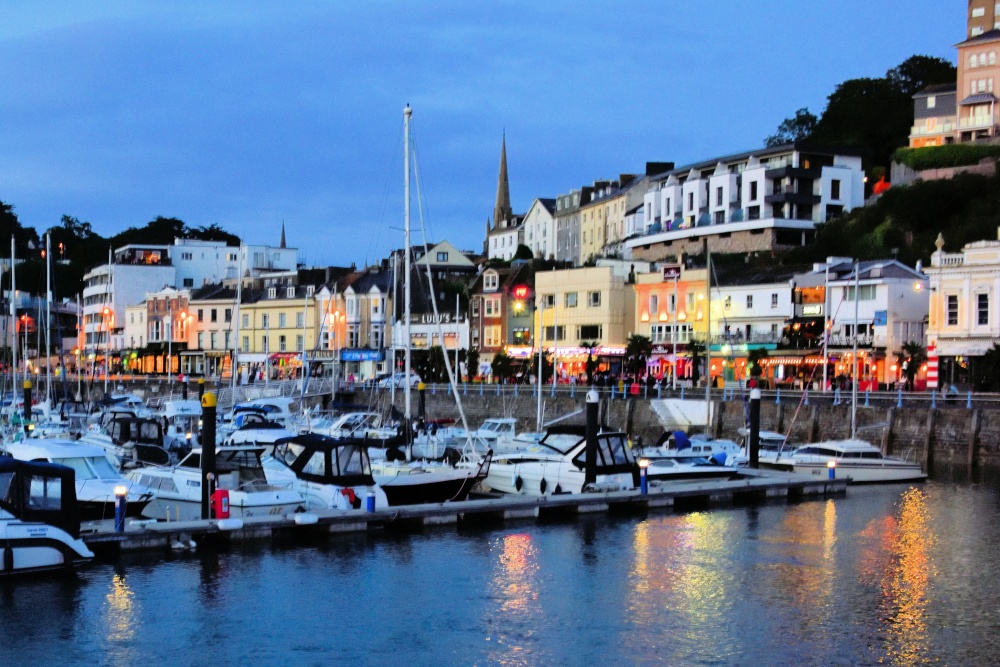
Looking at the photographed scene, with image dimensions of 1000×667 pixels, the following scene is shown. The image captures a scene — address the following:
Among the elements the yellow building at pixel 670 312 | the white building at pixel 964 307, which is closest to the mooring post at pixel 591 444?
the white building at pixel 964 307

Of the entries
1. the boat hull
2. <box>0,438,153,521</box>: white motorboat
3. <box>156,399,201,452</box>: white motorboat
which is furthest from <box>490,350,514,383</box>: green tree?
<box>0,438,153,521</box>: white motorboat

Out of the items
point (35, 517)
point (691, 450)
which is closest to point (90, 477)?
point (35, 517)

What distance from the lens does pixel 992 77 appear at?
383 feet

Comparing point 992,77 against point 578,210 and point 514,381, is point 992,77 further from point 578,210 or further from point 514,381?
point 514,381

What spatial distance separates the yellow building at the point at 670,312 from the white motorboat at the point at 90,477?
171 feet

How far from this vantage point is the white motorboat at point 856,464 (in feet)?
163

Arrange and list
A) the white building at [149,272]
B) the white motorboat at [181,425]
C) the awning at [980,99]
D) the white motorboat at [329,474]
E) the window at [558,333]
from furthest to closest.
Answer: the white building at [149,272]
the awning at [980,99]
the window at [558,333]
the white motorboat at [181,425]
the white motorboat at [329,474]

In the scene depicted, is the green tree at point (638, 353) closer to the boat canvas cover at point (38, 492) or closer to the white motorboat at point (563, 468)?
the white motorboat at point (563, 468)

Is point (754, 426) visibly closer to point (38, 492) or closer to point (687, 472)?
point (687, 472)

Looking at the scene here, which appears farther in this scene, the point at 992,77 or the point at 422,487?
the point at 992,77

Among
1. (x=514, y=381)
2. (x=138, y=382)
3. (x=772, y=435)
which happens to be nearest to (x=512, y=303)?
(x=514, y=381)

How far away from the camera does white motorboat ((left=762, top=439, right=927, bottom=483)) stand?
4981 cm

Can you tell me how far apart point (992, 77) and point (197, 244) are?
83.2 metres

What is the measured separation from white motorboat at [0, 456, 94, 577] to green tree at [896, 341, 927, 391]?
5039 cm
